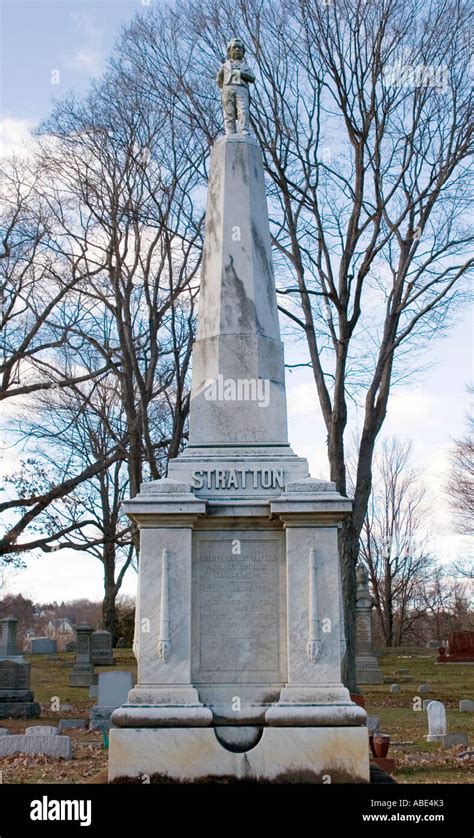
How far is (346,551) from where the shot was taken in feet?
59.1

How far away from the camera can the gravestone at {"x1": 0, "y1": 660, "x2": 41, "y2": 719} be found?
21.3m

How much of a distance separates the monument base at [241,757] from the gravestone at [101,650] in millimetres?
26361

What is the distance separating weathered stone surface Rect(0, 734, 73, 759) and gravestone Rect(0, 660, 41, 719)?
24.8ft

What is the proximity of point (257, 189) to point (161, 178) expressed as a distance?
475 inches

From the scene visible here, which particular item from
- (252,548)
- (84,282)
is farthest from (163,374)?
(252,548)

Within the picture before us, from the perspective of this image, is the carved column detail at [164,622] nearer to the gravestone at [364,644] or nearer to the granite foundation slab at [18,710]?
the granite foundation slab at [18,710]

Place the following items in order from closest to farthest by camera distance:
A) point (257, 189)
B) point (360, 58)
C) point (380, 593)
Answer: point (257, 189)
point (360, 58)
point (380, 593)

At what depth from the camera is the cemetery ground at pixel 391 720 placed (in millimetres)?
11938

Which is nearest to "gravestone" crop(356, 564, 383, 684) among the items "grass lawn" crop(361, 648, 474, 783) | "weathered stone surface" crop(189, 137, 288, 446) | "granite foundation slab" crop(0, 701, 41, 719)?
"grass lawn" crop(361, 648, 474, 783)

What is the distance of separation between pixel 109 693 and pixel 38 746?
4.27 meters

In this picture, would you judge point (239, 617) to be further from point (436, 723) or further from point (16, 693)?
point (16, 693)

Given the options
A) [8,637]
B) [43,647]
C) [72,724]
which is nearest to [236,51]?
[72,724]

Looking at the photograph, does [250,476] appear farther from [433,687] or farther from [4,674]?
[433,687]

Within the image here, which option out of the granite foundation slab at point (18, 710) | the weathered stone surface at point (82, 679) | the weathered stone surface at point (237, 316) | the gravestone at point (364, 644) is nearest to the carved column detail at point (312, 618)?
the weathered stone surface at point (237, 316)
